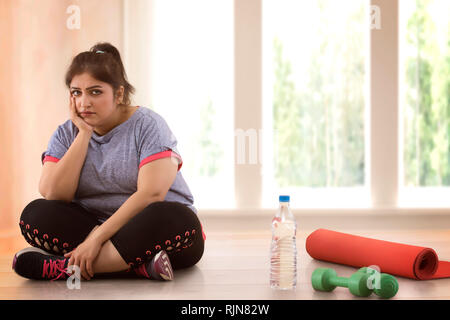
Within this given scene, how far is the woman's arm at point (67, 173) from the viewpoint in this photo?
1.91 metres

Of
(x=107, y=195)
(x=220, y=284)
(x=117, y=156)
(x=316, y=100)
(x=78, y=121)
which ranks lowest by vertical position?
(x=220, y=284)

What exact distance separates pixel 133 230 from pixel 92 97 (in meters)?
0.45

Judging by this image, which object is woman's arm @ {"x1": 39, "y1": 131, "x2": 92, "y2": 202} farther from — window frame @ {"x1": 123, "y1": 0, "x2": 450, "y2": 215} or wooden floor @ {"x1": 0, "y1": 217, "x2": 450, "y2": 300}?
window frame @ {"x1": 123, "y1": 0, "x2": 450, "y2": 215}

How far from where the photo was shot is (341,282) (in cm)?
166

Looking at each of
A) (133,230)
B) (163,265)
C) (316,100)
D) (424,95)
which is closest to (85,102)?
(133,230)

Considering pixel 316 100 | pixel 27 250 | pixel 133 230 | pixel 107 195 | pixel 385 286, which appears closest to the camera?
pixel 385 286

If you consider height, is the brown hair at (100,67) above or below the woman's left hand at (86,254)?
above

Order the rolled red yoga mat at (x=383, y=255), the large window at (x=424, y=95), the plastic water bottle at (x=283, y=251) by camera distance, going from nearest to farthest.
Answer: the plastic water bottle at (x=283, y=251)
the rolled red yoga mat at (x=383, y=255)
the large window at (x=424, y=95)

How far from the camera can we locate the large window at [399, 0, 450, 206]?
323 centimetres

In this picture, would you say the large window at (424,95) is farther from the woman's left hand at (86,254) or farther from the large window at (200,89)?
the woman's left hand at (86,254)

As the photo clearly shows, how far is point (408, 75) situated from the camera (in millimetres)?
3240

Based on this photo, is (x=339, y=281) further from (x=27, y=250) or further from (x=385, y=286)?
(x=27, y=250)

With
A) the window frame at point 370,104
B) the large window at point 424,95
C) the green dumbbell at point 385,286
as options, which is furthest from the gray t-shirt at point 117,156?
the large window at point 424,95

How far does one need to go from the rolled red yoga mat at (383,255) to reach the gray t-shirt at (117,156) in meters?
0.54
